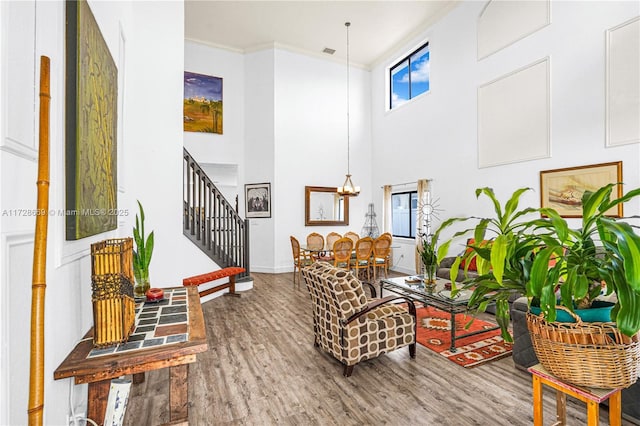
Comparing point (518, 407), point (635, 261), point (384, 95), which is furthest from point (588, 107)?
point (384, 95)

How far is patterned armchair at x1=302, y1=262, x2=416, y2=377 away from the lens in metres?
2.71

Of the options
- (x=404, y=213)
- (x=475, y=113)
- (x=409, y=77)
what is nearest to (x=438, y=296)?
(x=475, y=113)

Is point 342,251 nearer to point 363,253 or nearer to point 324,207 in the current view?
point 363,253

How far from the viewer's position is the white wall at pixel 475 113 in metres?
4.13

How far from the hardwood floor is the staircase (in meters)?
1.98

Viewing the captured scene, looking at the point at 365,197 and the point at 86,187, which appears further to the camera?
the point at 365,197

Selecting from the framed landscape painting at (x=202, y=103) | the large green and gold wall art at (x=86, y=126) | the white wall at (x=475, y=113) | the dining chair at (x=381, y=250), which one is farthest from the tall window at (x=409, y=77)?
the large green and gold wall art at (x=86, y=126)

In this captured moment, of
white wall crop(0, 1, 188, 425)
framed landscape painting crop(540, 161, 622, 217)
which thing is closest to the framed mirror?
framed landscape painting crop(540, 161, 622, 217)

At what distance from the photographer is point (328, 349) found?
2.99m

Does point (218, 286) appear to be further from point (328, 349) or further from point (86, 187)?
point (86, 187)

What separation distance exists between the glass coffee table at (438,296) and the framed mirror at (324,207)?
3.98m

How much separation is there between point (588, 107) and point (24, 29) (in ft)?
18.5

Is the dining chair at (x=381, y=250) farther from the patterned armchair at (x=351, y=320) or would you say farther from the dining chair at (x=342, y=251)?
the patterned armchair at (x=351, y=320)

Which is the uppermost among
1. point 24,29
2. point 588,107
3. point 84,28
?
point 588,107
